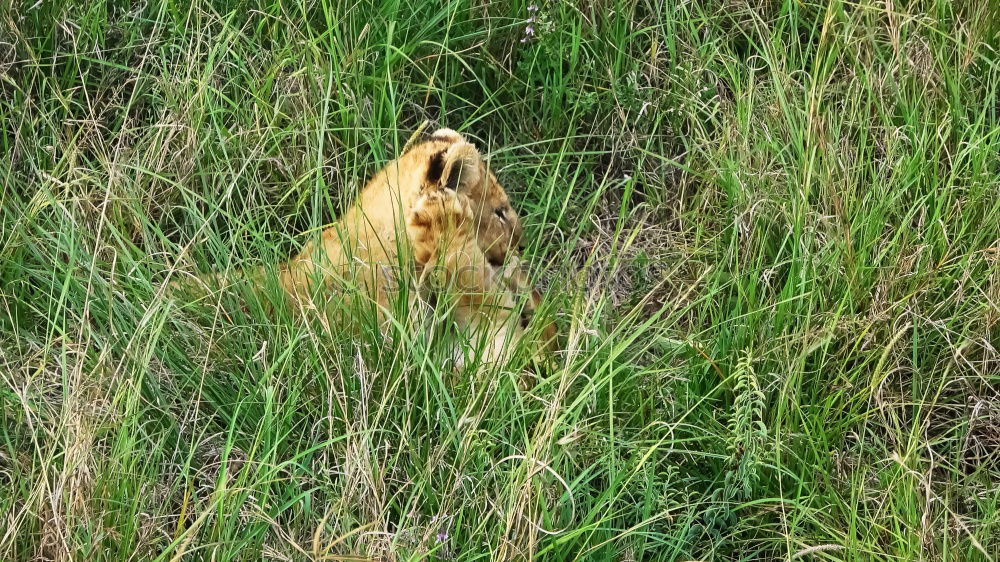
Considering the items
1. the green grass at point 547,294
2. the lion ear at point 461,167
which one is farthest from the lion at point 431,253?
the green grass at point 547,294

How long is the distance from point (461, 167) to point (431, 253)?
0.28 meters

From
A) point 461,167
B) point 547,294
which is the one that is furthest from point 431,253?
point 547,294

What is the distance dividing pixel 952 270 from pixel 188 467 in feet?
7.69

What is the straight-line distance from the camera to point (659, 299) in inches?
171

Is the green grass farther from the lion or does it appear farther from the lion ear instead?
the lion ear

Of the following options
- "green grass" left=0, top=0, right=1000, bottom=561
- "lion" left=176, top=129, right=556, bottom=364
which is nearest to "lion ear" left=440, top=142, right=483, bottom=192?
"lion" left=176, top=129, right=556, bottom=364

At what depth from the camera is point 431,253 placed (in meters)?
3.97

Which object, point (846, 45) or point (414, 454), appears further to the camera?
point (846, 45)

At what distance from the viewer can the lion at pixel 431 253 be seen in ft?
12.2

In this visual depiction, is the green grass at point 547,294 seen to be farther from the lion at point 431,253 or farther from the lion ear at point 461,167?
the lion ear at point 461,167

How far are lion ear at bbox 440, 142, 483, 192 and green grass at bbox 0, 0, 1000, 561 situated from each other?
279 millimetres

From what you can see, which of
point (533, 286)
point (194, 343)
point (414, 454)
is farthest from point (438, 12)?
point (414, 454)

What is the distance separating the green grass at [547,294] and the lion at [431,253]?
0.11 meters

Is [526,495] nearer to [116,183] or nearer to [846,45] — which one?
[116,183]
